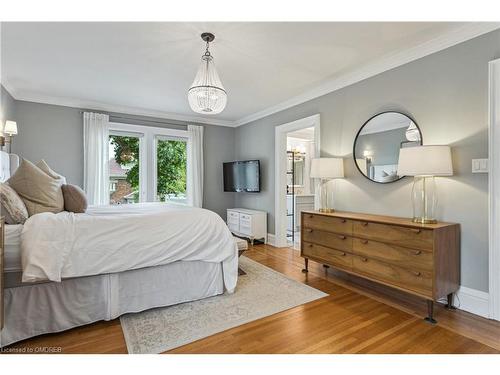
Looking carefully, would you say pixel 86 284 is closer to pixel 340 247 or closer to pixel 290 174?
pixel 340 247

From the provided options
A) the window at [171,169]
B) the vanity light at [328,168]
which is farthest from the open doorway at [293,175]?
the window at [171,169]

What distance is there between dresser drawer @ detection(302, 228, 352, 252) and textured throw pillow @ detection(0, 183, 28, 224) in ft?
9.03

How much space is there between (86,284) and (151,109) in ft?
12.0

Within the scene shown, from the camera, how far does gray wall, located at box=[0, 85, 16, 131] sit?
3396mm

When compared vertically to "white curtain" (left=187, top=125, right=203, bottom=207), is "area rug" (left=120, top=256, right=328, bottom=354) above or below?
below

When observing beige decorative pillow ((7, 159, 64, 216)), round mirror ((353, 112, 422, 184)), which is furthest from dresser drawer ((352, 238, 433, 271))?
beige decorative pillow ((7, 159, 64, 216))

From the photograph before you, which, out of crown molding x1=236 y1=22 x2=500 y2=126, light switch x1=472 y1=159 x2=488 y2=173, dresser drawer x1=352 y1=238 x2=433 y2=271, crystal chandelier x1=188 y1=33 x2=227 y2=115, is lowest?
dresser drawer x1=352 y1=238 x2=433 y2=271

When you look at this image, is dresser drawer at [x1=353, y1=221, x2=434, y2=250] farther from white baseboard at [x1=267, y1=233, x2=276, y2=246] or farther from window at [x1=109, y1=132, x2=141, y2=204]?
window at [x1=109, y1=132, x2=141, y2=204]

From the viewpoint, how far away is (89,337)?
191 cm

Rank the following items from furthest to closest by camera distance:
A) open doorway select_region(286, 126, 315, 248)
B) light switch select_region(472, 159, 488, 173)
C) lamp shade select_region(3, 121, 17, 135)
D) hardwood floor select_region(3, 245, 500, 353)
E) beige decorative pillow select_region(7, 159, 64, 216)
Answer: open doorway select_region(286, 126, 315, 248)
lamp shade select_region(3, 121, 17, 135)
light switch select_region(472, 159, 488, 173)
beige decorative pillow select_region(7, 159, 64, 216)
hardwood floor select_region(3, 245, 500, 353)

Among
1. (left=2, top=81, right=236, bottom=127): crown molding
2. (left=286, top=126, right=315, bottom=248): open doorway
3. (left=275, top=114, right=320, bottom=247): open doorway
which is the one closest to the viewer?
(left=2, top=81, right=236, bottom=127): crown molding

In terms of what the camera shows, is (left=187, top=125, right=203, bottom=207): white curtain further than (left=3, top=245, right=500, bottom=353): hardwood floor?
Yes

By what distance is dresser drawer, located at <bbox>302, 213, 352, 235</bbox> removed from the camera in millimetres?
2810
